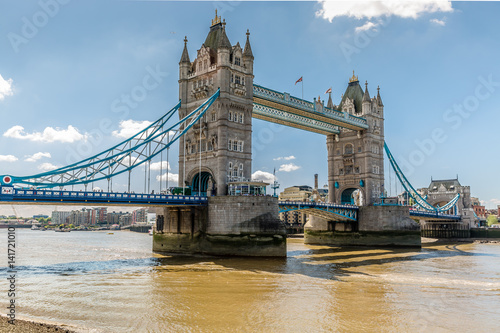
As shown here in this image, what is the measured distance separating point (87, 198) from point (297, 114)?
32.0 m

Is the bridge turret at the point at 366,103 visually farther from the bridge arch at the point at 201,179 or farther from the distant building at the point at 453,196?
the distant building at the point at 453,196

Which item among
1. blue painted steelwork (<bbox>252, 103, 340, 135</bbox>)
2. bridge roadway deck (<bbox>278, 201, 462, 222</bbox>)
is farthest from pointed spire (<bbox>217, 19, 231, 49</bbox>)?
bridge roadway deck (<bbox>278, 201, 462, 222</bbox>)

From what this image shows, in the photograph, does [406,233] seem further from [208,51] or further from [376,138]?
[208,51]

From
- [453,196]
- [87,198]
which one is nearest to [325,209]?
[87,198]

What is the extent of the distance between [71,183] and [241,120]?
19.6m

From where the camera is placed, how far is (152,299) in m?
21.6

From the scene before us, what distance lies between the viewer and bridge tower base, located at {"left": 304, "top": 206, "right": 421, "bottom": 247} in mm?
A: 60125

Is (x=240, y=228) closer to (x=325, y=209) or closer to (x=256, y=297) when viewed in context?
(x=256, y=297)

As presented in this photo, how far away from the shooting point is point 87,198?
33.7 metres

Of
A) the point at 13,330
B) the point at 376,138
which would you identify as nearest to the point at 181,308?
the point at 13,330

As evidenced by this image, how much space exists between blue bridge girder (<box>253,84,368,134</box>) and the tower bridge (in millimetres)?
144

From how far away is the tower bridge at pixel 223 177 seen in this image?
38125 mm

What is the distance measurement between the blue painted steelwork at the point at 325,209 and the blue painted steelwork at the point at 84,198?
1246 centimetres

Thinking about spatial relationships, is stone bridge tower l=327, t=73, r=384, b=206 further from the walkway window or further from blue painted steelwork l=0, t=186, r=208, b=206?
blue painted steelwork l=0, t=186, r=208, b=206
